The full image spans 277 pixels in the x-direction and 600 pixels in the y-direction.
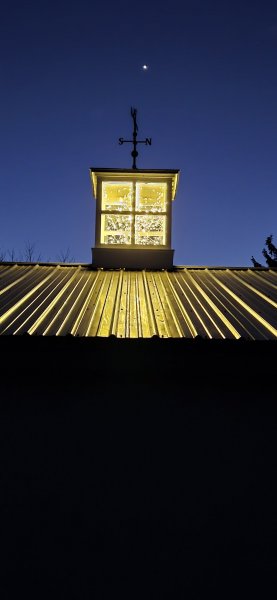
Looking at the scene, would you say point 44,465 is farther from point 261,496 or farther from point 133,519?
point 261,496

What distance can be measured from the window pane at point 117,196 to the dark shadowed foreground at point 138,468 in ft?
17.7

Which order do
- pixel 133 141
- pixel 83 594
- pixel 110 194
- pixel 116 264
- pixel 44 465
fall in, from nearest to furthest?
pixel 83 594
pixel 44 465
pixel 116 264
pixel 110 194
pixel 133 141

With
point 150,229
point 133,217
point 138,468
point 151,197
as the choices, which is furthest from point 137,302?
point 151,197

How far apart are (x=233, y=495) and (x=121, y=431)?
1339 mm

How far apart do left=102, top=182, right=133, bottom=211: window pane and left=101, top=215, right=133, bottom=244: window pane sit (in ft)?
0.74

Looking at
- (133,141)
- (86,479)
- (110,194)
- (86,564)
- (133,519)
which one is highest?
(133,141)

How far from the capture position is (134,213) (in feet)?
29.8

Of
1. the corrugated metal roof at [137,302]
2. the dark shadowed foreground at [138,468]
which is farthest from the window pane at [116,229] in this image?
the dark shadowed foreground at [138,468]

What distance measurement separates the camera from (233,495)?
14.0 ft

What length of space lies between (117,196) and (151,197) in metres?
0.79

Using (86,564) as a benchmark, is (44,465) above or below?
above

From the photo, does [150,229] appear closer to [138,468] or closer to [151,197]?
[151,197]

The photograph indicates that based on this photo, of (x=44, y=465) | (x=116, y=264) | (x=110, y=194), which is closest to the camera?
(x=44, y=465)

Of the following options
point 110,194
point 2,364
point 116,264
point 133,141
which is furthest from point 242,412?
point 133,141
